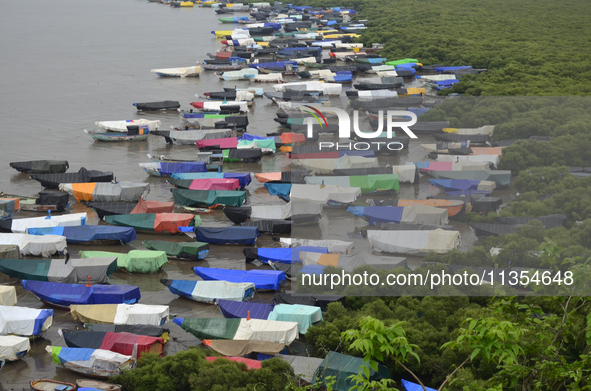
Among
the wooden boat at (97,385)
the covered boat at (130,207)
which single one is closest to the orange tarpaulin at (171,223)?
the covered boat at (130,207)

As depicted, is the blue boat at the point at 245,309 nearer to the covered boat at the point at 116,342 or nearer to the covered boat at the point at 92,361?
the covered boat at the point at 116,342

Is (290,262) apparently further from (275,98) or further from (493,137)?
(275,98)

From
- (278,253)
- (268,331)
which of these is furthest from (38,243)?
(268,331)

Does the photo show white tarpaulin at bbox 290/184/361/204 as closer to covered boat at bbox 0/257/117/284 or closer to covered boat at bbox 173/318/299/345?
covered boat at bbox 0/257/117/284

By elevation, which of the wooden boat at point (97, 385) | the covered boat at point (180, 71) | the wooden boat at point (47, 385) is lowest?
the wooden boat at point (47, 385)

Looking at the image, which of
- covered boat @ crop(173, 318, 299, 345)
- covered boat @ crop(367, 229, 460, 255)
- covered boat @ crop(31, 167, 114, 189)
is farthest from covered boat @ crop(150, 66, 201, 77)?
covered boat @ crop(173, 318, 299, 345)

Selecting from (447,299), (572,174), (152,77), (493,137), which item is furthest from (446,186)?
(152,77)
